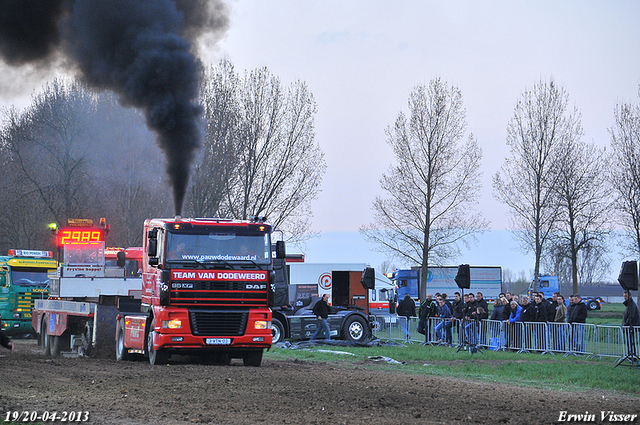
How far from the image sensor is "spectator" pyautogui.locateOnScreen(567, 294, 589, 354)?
2050 cm

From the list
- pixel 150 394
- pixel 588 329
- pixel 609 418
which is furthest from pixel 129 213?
pixel 609 418

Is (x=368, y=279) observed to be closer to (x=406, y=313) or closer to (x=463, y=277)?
(x=406, y=313)

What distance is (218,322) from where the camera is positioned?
15.5 metres

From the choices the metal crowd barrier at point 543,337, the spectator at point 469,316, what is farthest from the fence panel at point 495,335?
the spectator at point 469,316

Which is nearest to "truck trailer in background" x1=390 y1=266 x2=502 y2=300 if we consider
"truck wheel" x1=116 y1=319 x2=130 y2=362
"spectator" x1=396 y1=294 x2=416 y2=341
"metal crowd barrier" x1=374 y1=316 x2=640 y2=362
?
"spectator" x1=396 y1=294 x2=416 y2=341

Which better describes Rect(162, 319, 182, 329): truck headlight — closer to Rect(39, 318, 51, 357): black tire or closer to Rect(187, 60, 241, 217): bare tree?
Rect(39, 318, 51, 357): black tire

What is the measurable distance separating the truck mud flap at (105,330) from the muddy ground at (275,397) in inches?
123

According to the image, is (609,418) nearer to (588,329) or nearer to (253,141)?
(588,329)

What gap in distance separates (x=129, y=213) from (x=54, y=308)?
2389cm

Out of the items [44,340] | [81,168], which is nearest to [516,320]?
[44,340]

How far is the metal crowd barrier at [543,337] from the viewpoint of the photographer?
19.5 meters

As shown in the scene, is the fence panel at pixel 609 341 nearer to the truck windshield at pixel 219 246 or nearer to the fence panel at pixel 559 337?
the fence panel at pixel 559 337

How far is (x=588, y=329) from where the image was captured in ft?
66.7

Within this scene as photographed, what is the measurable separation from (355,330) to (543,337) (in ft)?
22.5
